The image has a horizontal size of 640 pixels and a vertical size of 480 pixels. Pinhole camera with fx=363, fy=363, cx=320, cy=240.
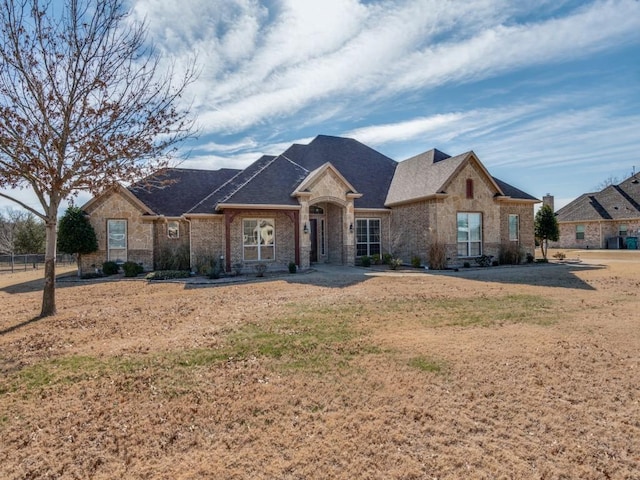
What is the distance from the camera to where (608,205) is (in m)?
36.9

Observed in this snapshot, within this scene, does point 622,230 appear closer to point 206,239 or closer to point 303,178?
point 303,178

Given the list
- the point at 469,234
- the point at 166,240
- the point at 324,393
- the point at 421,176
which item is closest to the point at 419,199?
the point at 421,176

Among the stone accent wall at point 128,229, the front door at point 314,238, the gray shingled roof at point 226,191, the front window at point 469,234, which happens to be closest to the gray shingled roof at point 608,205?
the front window at point 469,234

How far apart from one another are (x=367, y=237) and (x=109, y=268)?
1387 centimetres

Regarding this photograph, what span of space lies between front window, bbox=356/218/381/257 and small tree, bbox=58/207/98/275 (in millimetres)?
13997

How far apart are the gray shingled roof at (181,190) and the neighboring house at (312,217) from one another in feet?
0.21

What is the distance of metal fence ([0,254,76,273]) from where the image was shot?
24564 millimetres

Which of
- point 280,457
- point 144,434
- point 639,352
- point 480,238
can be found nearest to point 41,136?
point 144,434

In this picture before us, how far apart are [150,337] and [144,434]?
11.9 feet

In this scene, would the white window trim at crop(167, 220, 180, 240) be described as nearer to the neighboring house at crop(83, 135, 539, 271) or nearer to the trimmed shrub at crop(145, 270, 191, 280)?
the neighboring house at crop(83, 135, 539, 271)

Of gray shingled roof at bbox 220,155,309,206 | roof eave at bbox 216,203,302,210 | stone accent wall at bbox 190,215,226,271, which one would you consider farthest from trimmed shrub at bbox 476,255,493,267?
stone accent wall at bbox 190,215,226,271

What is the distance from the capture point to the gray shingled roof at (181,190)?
66.6 ft

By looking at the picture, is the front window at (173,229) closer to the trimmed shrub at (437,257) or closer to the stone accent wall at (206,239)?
the stone accent wall at (206,239)

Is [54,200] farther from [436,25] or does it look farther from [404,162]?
[404,162]
